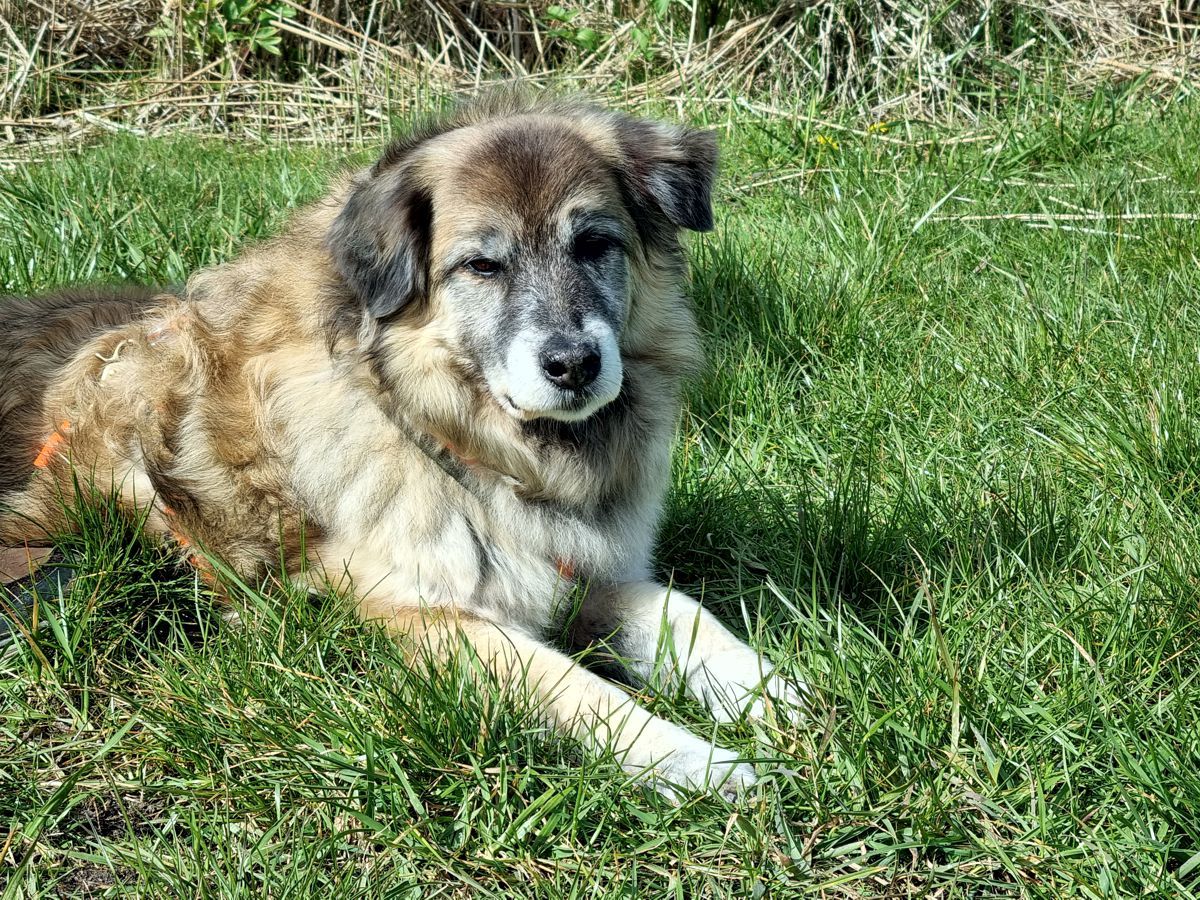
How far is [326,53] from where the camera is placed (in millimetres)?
7406

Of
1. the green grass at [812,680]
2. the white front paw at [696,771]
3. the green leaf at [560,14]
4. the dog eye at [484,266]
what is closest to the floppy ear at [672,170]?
the dog eye at [484,266]

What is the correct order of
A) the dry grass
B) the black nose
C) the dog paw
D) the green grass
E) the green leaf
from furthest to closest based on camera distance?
the green leaf → the dry grass → the black nose → the dog paw → the green grass

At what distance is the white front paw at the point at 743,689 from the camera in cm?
250

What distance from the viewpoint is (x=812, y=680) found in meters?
2.60

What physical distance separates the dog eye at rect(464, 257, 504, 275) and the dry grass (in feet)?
12.8

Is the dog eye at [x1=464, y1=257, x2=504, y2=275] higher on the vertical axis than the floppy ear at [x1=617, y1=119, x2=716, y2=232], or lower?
lower

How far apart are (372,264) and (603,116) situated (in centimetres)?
83

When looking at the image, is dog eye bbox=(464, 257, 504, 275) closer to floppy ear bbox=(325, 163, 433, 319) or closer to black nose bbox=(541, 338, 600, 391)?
floppy ear bbox=(325, 163, 433, 319)

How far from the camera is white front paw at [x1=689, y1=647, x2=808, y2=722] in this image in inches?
98.3

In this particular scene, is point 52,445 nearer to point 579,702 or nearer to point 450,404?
point 450,404

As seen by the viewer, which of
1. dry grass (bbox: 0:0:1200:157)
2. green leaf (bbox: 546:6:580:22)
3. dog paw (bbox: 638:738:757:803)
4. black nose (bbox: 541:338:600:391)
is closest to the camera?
dog paw (bbox: 638:738:757:803)

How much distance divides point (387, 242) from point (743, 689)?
1414mm

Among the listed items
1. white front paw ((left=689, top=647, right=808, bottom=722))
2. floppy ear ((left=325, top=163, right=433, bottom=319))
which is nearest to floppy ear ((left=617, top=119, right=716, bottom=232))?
floppy ear ((left=325, top=163, right=433, bottom=319))

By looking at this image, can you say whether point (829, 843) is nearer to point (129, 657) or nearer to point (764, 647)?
point (764, 647)
